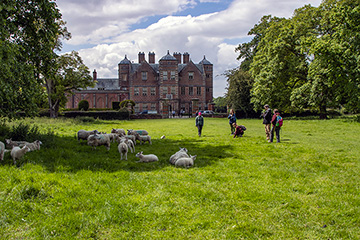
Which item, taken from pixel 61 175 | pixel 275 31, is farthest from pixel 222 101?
pixel 61 175

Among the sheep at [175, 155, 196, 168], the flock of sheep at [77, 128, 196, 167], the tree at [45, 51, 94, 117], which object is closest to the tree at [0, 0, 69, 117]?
the flock of sheep at [77, 128, 196, 167]


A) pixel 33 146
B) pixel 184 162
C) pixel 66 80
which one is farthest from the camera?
pixel 66 80

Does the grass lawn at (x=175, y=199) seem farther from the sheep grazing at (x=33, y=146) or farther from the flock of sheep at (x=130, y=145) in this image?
the sheep grazing at (x=33, y=146)

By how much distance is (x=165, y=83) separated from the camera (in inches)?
2493

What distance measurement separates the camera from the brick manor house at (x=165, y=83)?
207 feet

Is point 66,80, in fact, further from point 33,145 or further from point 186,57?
point 186,57

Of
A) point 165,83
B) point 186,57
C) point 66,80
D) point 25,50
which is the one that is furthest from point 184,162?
point 186,57

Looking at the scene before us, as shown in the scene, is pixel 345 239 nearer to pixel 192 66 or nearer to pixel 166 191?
pixel 166 191

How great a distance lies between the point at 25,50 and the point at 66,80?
22.3 meters

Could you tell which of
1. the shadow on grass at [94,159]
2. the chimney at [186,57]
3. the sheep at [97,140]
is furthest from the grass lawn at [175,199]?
the chimney at [186,57]

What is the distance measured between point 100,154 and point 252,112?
38.6m

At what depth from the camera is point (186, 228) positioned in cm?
443

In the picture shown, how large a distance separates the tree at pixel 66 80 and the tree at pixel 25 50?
20449 millimetres

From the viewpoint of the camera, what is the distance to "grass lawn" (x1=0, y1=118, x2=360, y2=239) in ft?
14.4
